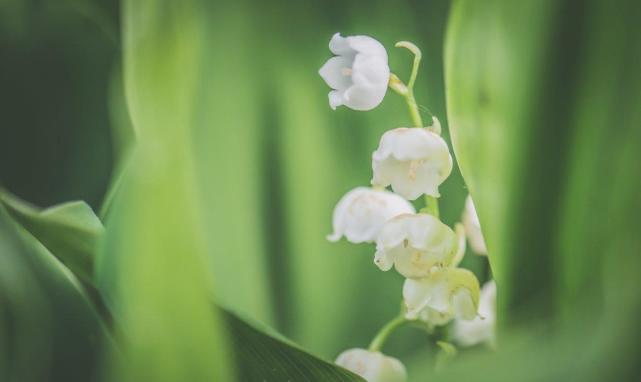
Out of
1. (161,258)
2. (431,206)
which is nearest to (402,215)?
(431,206)

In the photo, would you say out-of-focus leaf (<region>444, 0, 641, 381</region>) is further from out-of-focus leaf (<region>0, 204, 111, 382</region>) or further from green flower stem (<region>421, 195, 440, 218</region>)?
out-of-focus leaf (<region>0, 204, 111, 382</region>)

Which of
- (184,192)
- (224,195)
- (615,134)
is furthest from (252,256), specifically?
(615,134)

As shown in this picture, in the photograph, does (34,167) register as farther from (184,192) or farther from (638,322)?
(638,322)

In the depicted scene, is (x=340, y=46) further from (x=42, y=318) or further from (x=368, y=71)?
(x=42, y=318)

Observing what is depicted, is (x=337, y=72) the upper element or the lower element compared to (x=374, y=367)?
upper

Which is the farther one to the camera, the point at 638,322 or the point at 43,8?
the point at 43,8

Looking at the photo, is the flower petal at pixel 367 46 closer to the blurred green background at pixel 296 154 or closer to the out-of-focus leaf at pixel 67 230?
the blurred green background at pixel 296 154

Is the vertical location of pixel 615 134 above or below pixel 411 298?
above
